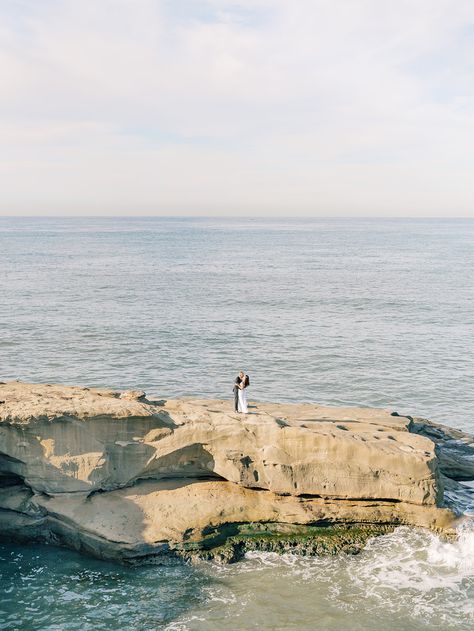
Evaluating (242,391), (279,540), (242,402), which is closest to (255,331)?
(242,402)

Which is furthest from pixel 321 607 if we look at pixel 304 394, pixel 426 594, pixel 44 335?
pixel 44 335

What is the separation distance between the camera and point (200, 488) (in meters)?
21.5

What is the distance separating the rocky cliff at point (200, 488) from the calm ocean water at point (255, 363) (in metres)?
0.87

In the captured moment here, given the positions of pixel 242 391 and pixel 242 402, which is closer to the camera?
pixel 242 391

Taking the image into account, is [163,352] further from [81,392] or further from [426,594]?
[426,594]

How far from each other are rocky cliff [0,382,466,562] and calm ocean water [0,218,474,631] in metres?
0.87

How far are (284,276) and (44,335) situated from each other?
44.3 meters

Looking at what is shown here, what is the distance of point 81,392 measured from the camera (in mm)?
22484

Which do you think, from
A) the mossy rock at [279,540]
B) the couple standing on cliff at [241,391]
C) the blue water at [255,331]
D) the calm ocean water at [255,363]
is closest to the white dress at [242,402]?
the couple standing on cliff at [241,391]

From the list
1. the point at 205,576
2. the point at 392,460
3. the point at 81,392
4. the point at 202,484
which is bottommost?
the point at 205,576

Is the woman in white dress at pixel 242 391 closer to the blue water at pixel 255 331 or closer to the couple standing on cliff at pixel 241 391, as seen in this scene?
the couple standing on cliff at pixel 241 391

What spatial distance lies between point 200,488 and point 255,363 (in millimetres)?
21210

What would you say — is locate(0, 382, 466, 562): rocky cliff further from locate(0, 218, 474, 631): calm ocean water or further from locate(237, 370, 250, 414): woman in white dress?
locate(237, 370, 250, 414): woman in white dress

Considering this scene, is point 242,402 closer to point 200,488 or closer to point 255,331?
point 200,488
